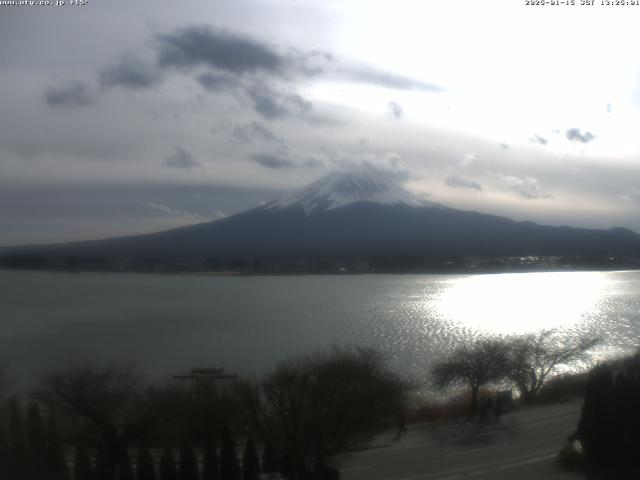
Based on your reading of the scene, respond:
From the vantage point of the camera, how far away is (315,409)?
17.4ft

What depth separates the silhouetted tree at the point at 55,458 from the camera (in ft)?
14.0

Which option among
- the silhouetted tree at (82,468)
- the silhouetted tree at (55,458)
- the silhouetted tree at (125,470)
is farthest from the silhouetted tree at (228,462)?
the silhouetted tree at (55,458)

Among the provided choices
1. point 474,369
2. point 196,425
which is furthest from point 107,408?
point 474,369

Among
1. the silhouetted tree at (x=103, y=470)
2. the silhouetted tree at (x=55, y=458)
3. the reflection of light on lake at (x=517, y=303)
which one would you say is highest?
the silhouetted tree at (x=55, y=458)

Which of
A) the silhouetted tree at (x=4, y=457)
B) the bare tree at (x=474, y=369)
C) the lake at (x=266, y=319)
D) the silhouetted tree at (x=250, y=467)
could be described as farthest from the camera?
the lake at (x=266, y=319)

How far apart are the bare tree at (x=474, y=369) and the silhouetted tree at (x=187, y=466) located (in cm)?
436

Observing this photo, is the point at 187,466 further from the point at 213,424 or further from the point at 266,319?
the point at 266,319

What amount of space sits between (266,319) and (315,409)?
1256 cm

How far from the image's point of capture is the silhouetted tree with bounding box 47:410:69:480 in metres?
4.28

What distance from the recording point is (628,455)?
4996 millimetres

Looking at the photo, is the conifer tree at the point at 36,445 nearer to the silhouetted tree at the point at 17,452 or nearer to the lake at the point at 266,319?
the silhouetted tree at the point at 17,452

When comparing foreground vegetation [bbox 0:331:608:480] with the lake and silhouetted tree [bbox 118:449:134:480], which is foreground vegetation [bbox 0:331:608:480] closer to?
silhouetted tree [bbox 118:449:134:480]

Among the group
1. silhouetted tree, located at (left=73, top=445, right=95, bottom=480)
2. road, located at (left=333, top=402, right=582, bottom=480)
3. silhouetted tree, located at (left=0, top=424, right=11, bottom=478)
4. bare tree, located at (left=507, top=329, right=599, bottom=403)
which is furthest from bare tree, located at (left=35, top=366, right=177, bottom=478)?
bare tree, located at (left=507, top=329, right=599, bottom=403)

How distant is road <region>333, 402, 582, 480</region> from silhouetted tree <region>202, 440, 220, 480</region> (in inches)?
40.8
